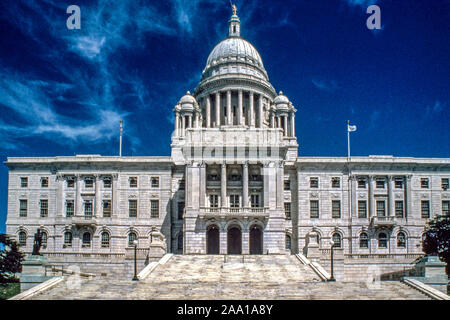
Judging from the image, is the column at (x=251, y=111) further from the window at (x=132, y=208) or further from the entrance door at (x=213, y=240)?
the entrance door at (x=213, y=240)

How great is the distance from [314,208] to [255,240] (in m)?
10.0

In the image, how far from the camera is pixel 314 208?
6378cm

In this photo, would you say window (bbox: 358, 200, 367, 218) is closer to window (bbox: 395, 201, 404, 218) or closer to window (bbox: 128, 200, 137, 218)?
window (bbox: 395, 201, 404, 218)

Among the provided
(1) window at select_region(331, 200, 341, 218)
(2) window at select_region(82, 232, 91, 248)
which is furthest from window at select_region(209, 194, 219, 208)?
(2) window at select_region(82, 232, 91, 248)

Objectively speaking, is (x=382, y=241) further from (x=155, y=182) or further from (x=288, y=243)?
(x=155, y=182)

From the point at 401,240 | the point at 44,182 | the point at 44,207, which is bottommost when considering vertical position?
the point at 401,240

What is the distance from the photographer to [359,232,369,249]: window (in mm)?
62594

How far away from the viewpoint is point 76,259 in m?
57.0

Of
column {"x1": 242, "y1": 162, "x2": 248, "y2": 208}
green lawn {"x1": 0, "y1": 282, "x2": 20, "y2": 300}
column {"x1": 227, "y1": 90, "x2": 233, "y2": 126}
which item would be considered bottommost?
green lawn {"x1": 0, "y1": 282, "x2": 20, "y2": 300}

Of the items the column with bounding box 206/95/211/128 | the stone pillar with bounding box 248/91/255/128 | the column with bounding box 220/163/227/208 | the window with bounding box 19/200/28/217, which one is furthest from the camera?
the column with bounding box 206/95/211/128

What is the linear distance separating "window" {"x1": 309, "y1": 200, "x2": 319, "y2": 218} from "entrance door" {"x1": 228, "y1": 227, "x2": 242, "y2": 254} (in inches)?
418

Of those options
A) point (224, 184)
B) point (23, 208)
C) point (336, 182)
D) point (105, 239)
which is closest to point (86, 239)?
point (105, 239)
